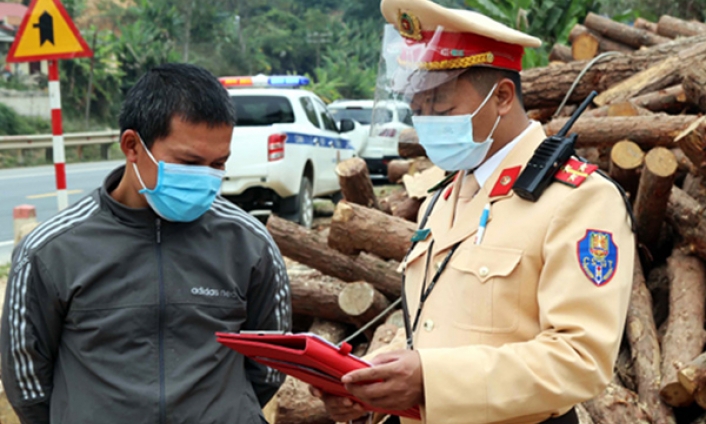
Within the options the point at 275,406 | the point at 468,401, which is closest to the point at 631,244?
the point at 468,401

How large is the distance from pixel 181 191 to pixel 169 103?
26 centimetres

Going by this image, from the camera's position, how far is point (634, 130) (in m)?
5.59

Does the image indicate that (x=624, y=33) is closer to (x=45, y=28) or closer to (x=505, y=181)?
(x=45, y=28)

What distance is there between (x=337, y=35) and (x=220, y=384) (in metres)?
55.6

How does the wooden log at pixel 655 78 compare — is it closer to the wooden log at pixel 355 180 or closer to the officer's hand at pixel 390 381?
the wooden log at pixel 355 180

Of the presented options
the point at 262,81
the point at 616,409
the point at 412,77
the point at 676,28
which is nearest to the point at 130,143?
the point at 412,77

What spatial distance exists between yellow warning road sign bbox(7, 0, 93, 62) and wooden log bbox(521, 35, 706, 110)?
4061 mm

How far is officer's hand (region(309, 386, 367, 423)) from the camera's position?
2.15 m

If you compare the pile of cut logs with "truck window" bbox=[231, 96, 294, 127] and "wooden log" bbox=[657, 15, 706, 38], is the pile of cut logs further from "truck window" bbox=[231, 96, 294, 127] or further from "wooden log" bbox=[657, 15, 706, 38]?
"truck window" bbox=[231, 96, 294, 127]

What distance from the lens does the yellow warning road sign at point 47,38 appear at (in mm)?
7008

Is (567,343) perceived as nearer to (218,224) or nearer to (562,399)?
(562,399)

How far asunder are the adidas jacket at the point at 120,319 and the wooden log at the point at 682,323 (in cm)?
239

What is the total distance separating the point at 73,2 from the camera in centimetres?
3512

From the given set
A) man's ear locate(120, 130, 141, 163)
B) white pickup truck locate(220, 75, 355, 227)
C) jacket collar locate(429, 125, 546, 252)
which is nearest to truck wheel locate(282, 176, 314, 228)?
white pickup truck locate(220, 75, 355, 227)
